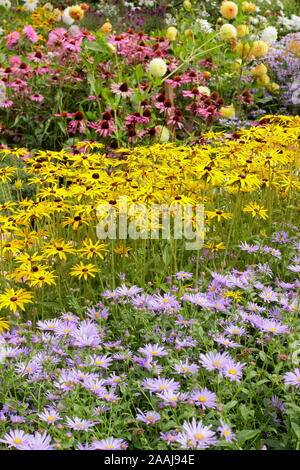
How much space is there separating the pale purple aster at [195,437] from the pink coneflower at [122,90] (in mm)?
3310

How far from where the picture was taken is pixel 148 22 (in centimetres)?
814

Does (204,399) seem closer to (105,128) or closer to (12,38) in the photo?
(105,128)

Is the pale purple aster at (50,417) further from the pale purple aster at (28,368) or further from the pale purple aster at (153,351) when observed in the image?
the pale purple aster at (153,351)

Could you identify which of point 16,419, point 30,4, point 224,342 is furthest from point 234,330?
point 30,4

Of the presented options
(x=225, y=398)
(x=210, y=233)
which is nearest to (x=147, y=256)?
(x=210, y=233)


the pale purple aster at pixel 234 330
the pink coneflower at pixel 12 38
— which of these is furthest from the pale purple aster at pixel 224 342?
the pink coneflower at pixel 12 38

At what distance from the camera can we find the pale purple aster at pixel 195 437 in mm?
1391

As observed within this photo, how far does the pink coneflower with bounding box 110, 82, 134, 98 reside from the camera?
14.5 feet

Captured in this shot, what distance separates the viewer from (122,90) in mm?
4438

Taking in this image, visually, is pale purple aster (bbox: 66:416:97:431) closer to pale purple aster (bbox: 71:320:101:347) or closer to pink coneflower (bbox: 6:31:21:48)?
pale purple aster (bbox: 71:320:101:347)

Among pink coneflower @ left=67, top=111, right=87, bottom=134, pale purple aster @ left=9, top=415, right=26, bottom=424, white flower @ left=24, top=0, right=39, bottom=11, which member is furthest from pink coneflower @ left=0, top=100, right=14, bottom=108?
white flower @ left=24, top=0, right=39, bottom=11

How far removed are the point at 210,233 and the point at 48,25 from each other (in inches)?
182
